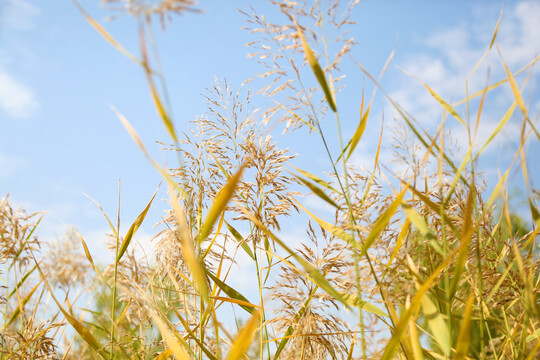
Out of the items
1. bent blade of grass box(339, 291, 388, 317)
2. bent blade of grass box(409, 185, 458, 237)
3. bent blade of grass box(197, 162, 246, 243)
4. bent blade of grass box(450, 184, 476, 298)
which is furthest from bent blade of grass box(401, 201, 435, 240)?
bent blade of grass box(197, 162, 246, 243)

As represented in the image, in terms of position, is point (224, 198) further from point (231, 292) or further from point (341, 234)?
point (231, 292)

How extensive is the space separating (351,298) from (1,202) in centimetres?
210

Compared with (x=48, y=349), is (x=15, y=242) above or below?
A: above

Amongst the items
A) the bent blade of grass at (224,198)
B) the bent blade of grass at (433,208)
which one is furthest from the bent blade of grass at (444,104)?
the bent blade of grass at (224,198)

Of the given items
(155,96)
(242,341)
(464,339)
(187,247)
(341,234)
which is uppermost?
(155,96)

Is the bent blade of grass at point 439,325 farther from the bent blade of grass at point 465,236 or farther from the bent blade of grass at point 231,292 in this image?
the bent blade of grass at point 231,292

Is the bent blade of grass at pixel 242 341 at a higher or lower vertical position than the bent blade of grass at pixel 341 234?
lower

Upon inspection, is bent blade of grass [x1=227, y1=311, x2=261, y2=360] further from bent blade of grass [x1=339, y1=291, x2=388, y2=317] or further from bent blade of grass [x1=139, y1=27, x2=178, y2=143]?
bent blade of grass [x1=339, y1=291, x2=388, y2=317]

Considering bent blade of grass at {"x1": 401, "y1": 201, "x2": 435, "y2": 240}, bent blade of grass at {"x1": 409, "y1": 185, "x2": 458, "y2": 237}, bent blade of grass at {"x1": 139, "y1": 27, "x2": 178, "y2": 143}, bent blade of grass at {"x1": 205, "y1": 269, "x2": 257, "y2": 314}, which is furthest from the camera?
bent blade of grass at {"x1": 205, "y1": 269, "x2": 257, "y2": 314}

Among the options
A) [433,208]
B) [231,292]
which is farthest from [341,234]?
[231,292]

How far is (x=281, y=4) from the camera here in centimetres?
143

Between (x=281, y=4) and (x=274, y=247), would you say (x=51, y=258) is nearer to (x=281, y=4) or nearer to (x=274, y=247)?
(x=274, y=247)

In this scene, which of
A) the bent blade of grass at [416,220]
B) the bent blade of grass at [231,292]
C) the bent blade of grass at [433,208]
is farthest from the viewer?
the bent blade of grass at [231,292]

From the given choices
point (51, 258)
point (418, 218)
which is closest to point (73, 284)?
point (51, 258)
